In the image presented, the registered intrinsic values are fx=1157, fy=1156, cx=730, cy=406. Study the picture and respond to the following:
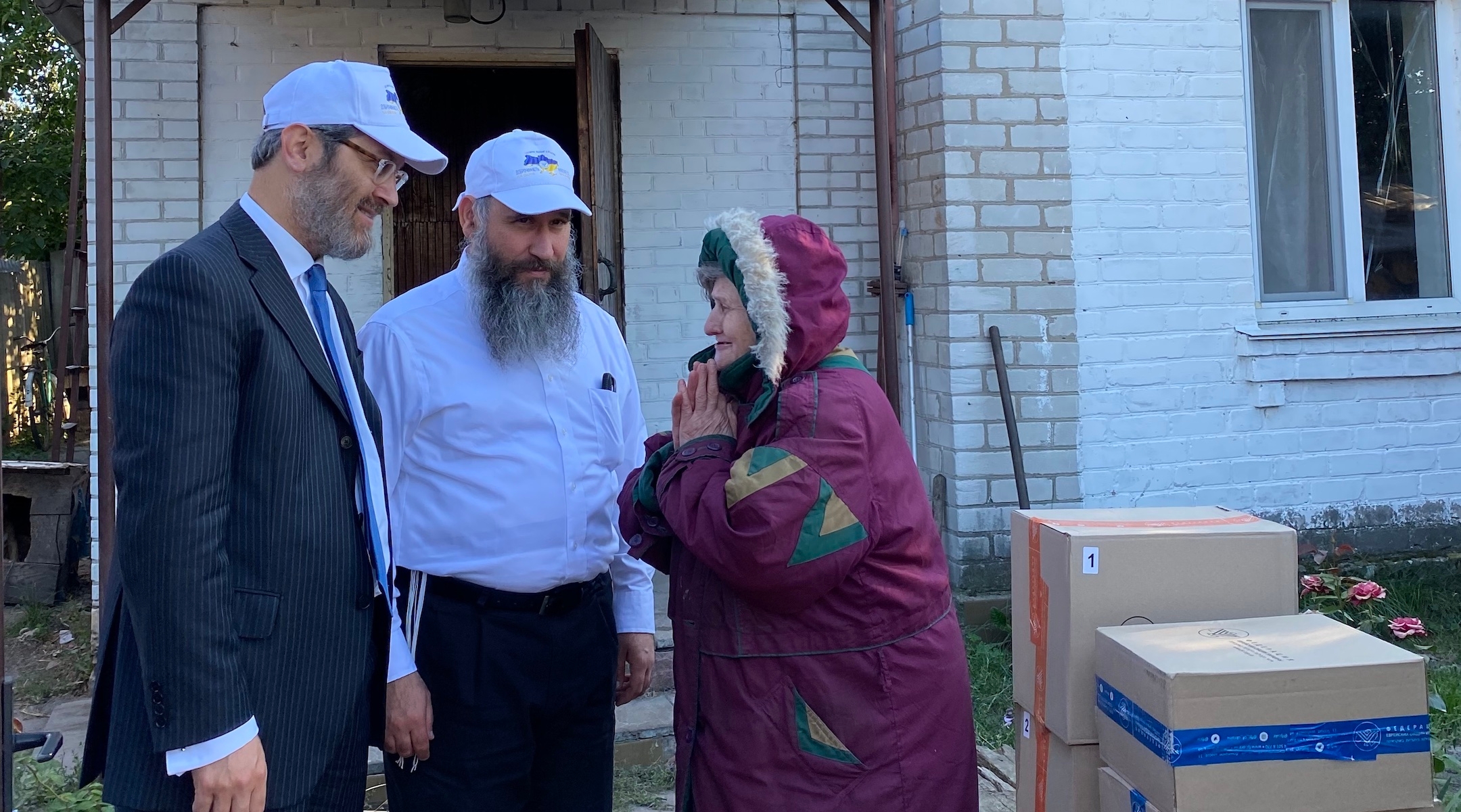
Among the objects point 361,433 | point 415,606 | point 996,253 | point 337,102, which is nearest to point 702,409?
point 361,433

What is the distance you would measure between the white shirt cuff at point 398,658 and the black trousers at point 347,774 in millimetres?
106

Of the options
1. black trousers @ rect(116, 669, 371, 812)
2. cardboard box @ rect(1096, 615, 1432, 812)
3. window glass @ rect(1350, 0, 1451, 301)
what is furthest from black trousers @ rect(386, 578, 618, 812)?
window glass @ rect(1350, 0, 1451, 301)

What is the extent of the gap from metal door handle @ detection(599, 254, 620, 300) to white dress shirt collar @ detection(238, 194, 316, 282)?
3.34 m

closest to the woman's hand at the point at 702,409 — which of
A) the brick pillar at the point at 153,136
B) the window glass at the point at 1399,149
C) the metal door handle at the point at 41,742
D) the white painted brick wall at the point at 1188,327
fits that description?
the metal door handle at the point at 41,742

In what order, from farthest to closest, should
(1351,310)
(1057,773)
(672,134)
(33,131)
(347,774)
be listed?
(33,131)
(1351,310)
(672,134)
(1057,773)
(347,774)

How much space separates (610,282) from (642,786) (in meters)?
2.42

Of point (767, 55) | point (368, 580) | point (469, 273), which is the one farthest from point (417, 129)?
point (368, 580)

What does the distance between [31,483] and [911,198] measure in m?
5.16

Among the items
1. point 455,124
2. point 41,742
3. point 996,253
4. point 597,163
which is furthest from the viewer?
point 455,124

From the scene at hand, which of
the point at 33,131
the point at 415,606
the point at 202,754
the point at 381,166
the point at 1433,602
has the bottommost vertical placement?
the point at 1433,602

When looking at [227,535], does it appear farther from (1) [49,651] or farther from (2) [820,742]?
(1) [49,651]

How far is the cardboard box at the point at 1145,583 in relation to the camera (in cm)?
218

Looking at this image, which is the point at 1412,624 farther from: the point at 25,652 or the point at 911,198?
the point at 25,652

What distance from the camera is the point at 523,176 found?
8.05ft
